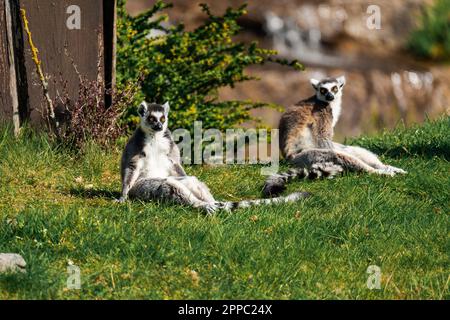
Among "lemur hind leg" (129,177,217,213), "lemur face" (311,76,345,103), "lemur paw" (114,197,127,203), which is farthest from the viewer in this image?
"lemur face" (311,76,345,103)

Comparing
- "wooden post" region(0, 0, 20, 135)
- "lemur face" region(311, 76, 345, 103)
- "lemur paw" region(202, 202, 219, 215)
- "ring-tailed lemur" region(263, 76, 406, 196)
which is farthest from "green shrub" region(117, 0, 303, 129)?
"lemur paw" region(202, 202, 219, 215)

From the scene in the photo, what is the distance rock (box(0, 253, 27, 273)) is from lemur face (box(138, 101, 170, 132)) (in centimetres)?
242

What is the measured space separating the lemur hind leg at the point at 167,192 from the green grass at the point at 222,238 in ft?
0.38

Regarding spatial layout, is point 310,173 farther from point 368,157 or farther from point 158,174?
point 158,174

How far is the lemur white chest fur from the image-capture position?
7449 millimetres

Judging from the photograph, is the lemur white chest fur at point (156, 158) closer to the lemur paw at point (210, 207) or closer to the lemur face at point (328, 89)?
the lemur paw at point (210, 207)

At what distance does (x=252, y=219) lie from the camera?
21.4 feet

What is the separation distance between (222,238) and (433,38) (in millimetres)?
11628

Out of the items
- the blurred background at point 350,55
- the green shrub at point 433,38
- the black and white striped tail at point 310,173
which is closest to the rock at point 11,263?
the black and white striped tail at point 310,173

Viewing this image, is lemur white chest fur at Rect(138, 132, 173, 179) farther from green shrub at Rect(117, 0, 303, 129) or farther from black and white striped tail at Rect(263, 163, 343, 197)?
green shrub at Rect(117, 0, 303, 129)

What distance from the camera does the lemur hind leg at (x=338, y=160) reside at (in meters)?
8.28

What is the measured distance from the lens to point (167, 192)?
7.00 metres

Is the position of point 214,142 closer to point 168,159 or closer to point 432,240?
point 168,159

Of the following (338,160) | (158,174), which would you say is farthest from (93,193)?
(338,160)
